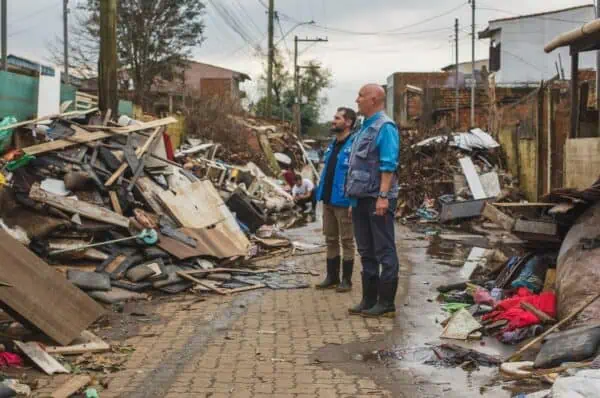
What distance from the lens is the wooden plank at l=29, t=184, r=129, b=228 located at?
913 cm

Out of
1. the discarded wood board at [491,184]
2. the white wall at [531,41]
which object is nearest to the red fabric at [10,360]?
the discarded wood board at [491,184]

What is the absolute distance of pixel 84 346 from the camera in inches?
234

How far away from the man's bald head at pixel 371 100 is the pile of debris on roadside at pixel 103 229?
8.90 feet

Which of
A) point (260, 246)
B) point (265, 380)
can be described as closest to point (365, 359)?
point (265, 380)

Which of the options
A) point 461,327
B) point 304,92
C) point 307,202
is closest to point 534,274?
point 461,327

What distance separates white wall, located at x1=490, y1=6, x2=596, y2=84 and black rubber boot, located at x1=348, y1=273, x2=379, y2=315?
134ft

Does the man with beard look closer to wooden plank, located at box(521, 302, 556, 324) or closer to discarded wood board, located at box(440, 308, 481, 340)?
discarded wood board, located at box(440, 308, 481, 340)

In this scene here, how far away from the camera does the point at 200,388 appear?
5172 mm

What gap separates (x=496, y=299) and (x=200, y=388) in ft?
11.9

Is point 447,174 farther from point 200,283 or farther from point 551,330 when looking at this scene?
point 551,330

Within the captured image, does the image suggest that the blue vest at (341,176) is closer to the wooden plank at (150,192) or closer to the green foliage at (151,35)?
the wooden plank at (150,192)

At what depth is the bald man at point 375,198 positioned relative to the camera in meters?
7.32

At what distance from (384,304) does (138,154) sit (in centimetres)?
537

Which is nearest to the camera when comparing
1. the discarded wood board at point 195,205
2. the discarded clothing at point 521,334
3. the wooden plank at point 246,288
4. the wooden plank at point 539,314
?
the discarded clothing at point 521,334
